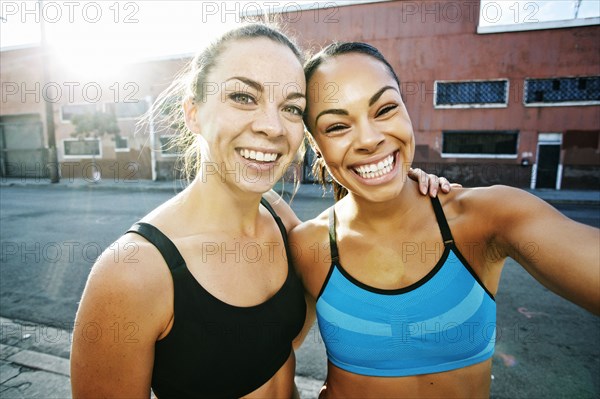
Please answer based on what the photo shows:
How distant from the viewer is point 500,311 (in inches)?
167

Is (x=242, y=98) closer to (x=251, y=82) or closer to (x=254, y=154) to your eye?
(x=251, y=82)

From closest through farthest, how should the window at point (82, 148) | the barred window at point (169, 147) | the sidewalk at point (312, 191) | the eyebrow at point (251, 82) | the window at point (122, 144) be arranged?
A: the eyebrow at point (251, 82), the barred window at point (169, 147), the sidewalk at point (312, 191), the window at point (122, 144), the window at point (82, 148)

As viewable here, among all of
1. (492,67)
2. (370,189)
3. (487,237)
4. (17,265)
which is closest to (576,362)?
(487,237)

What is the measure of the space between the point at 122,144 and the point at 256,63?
77.9 ft

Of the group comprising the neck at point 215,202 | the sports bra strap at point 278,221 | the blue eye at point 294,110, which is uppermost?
the blue eye at point 294,110

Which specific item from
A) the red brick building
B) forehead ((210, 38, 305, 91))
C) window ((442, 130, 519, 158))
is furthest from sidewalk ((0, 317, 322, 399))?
window ((442, 130, 519, 158))

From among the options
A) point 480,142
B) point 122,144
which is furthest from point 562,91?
point 122,144

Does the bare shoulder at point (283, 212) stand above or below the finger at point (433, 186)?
below

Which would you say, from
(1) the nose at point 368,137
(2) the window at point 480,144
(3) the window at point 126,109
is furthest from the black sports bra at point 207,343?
(3) the window at point 126,109

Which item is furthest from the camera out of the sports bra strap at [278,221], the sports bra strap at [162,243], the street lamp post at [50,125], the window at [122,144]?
the window at [122,144]

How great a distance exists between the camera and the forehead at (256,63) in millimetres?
1642

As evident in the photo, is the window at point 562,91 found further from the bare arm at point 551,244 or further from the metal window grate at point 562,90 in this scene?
the bare arm at point 551,244

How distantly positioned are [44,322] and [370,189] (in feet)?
13.9

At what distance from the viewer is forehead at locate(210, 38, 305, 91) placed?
1.64 meters
